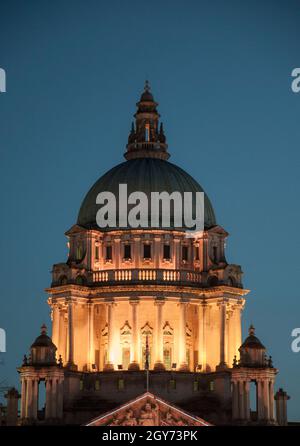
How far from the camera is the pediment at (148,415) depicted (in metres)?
186

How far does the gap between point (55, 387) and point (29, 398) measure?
2.71 m

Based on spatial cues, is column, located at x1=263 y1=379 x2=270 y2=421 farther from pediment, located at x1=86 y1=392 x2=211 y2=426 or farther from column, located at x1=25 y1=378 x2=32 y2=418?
column, located at x1=25 y1=378 x2=32 y2=418

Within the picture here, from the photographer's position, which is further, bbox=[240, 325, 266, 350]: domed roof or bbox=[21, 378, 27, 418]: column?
bbox=[240, 325, 266, 350]: domed roof

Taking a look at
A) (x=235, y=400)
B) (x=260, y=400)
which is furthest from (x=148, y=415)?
(x=260, y=400)

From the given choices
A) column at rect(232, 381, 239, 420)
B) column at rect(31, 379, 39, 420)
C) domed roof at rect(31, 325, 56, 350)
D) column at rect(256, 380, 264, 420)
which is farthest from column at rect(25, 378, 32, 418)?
column at rect(256, 380, 264, 420)

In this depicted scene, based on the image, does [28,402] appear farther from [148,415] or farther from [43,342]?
[148,415]

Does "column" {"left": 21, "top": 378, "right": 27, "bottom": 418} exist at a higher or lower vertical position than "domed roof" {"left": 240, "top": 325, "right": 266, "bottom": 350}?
lower

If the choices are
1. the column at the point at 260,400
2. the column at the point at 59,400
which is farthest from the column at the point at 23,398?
the column at the point at 260,400

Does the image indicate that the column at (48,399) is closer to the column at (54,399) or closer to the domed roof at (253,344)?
the column at (54,399)

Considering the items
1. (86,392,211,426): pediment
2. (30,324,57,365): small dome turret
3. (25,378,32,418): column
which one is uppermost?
(30,324,57,365): small dome turret

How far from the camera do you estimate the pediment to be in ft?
609

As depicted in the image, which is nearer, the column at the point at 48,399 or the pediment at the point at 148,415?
the pediment at the point at 148,415

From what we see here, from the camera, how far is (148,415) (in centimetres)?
18600
